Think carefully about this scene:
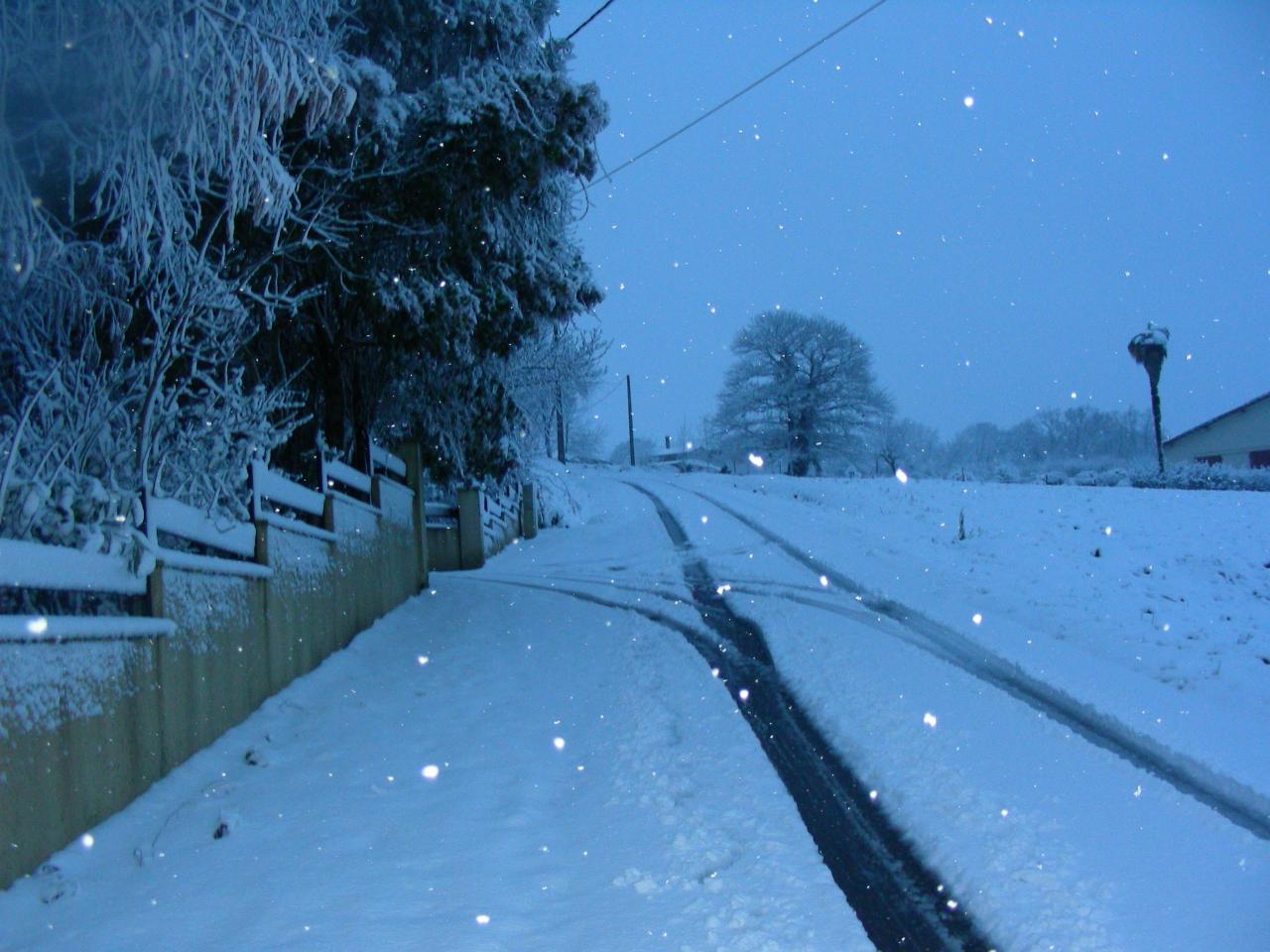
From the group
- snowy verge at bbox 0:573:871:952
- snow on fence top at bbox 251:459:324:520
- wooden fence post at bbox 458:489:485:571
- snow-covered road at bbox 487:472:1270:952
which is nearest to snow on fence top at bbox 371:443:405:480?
snow on fence top at bbox 251:459:324:520

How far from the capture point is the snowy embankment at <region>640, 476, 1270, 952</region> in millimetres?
4316

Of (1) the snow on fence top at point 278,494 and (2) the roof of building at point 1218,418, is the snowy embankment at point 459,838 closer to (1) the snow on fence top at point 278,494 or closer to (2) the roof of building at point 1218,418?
(1) the snow on fence top at point 278,494

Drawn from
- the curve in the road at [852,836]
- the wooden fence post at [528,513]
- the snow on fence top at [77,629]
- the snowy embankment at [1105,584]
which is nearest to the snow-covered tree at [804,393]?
the snowy embankment at [1105,584]

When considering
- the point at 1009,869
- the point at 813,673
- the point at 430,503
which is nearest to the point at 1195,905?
the point at 1009,869

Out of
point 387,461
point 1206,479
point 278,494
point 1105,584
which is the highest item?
point 387,461

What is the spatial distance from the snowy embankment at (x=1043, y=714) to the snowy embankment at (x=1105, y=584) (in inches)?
1.7

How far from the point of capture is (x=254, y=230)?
8.65 m

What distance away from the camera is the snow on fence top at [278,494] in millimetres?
7715

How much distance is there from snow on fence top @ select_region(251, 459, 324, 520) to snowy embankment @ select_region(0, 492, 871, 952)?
1.54 m

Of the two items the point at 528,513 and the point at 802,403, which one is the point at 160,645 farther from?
the point at 802,403

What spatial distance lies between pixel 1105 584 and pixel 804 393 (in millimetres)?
43385

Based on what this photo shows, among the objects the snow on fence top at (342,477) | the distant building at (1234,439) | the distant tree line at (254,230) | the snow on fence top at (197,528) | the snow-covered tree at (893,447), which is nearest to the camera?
the distant tree line at (254,230)

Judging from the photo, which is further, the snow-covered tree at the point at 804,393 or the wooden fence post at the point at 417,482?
the snow-covered tree at the point at 804,393

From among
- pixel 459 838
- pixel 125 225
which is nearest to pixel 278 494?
pixel 125 225
